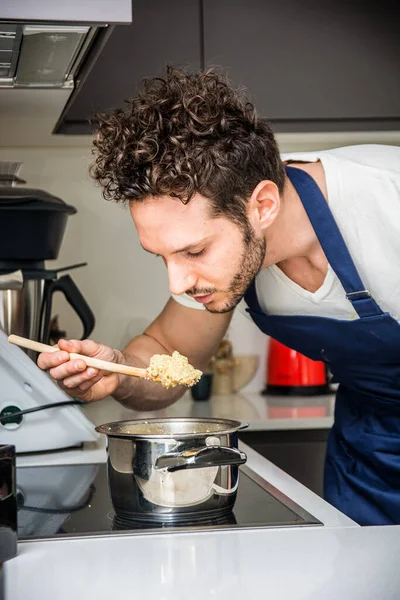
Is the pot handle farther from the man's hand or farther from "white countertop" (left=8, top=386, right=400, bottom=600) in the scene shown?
the man's hand

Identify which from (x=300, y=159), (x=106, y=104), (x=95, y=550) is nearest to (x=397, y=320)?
(x=300, y=159)

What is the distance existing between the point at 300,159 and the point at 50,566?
82cm

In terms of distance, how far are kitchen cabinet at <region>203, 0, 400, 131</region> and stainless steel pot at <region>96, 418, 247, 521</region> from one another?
141cm

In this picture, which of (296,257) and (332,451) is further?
(332,451)

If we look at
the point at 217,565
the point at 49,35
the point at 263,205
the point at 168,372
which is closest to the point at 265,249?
the point at 263,205

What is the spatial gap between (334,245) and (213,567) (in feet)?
2.15

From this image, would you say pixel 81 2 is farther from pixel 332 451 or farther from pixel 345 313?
pixel 332 451

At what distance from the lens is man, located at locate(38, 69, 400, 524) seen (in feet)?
3.90

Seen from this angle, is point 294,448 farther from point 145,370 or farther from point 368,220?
point 145,370

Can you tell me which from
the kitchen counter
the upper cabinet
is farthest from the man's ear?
the upper cabinet

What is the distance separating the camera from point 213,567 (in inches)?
33.0

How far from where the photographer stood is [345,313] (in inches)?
55.5

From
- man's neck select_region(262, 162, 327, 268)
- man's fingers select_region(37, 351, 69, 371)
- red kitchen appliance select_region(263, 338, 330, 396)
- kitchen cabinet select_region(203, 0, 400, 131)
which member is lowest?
red kitchen appliance select_region(263, 338, 330, 396)

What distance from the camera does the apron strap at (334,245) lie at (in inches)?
53.2
